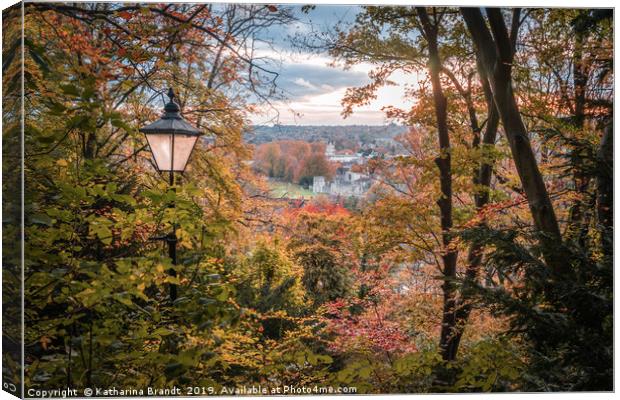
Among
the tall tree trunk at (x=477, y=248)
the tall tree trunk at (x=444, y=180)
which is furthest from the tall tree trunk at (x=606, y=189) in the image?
the tall tree trunk at (x=444, y=180)

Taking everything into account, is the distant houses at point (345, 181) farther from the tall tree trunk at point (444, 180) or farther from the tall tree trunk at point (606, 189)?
the tall tree trunk at point (606, 189)

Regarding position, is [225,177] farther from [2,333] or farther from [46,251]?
[2,333]

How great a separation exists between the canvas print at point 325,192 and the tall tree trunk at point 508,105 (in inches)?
0.5

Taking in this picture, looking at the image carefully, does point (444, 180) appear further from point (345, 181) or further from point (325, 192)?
point (325, 192)

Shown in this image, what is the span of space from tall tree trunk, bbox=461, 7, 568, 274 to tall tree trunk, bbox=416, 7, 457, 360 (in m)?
0.34

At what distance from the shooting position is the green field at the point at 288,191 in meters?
4.02

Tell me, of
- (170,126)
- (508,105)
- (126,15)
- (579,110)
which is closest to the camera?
(170,126)

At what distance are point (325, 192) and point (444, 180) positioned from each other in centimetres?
102

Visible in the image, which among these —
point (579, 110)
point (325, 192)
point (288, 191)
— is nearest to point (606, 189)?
point (579, 110)

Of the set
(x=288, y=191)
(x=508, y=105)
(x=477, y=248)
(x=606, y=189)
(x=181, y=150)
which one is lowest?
(x=477, y=248)

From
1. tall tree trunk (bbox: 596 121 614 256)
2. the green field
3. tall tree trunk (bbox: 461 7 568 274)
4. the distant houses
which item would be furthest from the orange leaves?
tall tree trunk (bbox: 596 121 614 256)

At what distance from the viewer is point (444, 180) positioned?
14.1 feet

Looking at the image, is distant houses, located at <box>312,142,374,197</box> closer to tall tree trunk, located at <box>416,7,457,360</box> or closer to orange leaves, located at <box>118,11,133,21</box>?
tall tree trunk, located at <box>416,7,457,360</box>

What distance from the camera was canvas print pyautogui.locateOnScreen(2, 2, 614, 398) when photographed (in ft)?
9.77
